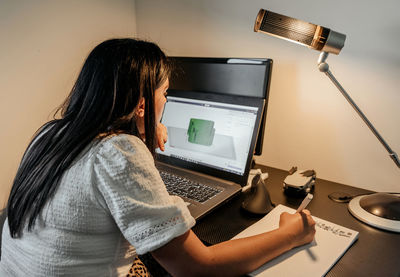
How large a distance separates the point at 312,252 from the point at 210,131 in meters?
0.52

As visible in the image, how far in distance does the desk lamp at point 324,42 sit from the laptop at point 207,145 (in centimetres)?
24

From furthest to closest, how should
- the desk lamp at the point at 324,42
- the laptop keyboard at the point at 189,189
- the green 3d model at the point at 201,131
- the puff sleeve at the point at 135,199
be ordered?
the green 3d model at the point at 201,131, the laptop keyboard at the point at 189,189, the desk lamp at the point at 324,42, the puff sleeve at the point at 135,199

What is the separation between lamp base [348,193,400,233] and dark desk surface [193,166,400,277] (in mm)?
15

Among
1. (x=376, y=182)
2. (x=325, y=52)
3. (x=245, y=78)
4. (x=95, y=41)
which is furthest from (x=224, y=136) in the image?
(x=95, y=41)

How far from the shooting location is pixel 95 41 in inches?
58.0

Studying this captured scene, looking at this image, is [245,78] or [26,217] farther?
[245,78]

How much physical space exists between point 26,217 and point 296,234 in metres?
0.58

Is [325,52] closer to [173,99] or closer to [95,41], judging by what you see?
[173,99]

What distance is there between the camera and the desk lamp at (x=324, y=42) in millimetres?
819

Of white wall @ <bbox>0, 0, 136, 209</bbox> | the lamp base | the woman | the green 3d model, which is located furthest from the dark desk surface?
white wall @ <bbox>0, 0, 136, 209</bbox>

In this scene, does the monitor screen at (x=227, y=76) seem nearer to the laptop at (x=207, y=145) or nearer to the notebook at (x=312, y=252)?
the laptop at (x=207, y=145)

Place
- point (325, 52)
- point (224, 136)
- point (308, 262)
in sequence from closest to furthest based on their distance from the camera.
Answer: point (308, 262), point (325, 52), point (224, 136)

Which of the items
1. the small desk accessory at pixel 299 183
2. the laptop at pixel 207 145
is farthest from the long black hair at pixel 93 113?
the small desk accessory at pixel 299 183

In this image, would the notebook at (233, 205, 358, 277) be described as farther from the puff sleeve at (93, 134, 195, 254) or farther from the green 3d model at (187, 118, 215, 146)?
the green 3d model at (187, 118, 215, 146)
